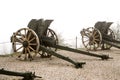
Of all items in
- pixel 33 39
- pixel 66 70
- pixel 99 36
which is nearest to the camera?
pixel 66 70

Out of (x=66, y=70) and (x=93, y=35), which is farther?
Result: (x=93, y=35)

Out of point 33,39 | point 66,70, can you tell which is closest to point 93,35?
point 33,39

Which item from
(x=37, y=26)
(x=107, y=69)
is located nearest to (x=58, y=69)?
(x=107, y=69)

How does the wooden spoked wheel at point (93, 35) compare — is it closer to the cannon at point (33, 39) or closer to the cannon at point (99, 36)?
the cannon at point (99, 36)

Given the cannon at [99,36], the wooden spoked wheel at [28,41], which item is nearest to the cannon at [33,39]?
the wooden spoked wheel at [28,41]

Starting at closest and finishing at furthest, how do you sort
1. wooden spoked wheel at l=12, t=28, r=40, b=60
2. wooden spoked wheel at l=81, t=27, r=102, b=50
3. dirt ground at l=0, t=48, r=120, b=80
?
1. dirt ground at l=0, t=48, r=120, b=80
2. wooden spoked wheel at l=12, t=28, r=40, b=60
3. wooden spoked wheel at l=81, t=27, r=102, b=50

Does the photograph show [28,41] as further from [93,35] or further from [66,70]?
[93,35]

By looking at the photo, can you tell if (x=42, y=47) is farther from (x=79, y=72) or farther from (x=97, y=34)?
(x=97, y=34)

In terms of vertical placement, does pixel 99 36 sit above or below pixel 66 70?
above

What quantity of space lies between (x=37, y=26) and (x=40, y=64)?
2005mm

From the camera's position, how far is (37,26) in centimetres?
1352

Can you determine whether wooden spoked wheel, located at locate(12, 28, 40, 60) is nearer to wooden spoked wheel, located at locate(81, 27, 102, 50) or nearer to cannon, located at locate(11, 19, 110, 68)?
cannon, located at locate(11, 19, 110, 68)

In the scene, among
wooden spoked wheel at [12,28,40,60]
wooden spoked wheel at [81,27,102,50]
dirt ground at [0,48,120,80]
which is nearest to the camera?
dirt ground at [0,48,120,80]

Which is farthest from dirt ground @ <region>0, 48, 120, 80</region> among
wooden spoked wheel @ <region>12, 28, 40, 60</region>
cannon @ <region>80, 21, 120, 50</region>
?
cannon @ <region>80, 21, 120, 50</region>
